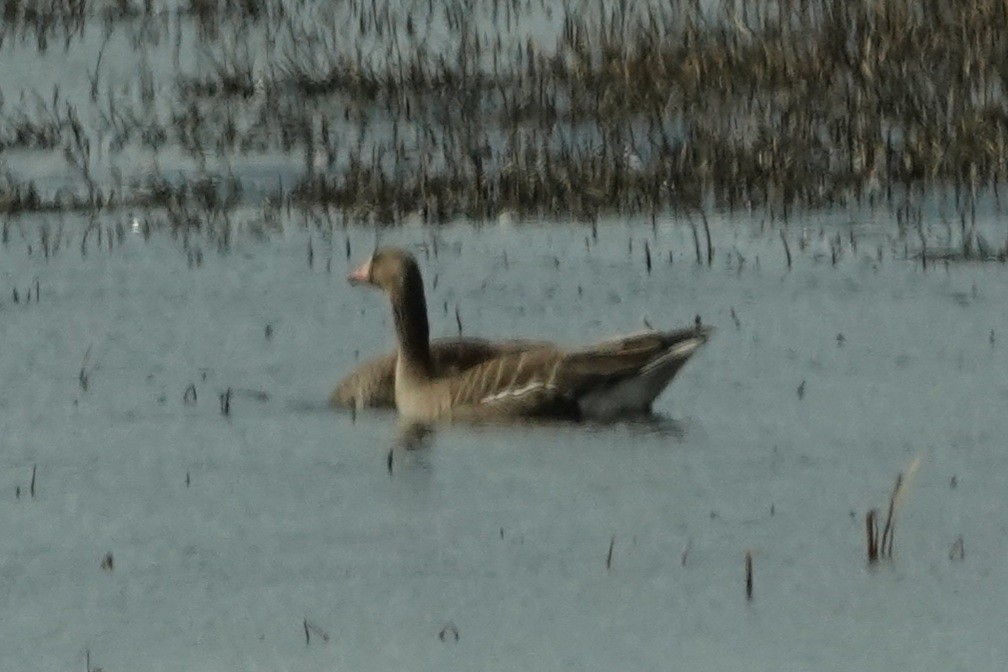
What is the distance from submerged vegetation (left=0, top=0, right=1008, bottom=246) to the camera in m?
12.1

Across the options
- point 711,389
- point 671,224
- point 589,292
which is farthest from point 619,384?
point 671,224

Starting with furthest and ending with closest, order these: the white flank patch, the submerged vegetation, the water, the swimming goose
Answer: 1. the submerged vegetation
2. the swimming goose
3. the white flank patch
4. the water

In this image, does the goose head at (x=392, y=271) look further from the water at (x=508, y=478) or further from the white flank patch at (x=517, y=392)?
the white flank patch at (x=517, y=392)

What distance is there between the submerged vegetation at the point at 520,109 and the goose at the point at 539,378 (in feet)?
11.9

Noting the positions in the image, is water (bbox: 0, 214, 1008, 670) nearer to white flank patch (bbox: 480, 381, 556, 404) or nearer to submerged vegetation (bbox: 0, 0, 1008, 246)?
white flank patch (bbox: 480, 381, 556, 404)

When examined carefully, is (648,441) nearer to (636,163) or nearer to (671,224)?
(671,224)

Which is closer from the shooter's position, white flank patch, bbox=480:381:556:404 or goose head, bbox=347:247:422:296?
white flank patch, bbox=480:381:556:404

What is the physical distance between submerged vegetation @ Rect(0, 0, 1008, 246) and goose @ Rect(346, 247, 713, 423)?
361 centimetres

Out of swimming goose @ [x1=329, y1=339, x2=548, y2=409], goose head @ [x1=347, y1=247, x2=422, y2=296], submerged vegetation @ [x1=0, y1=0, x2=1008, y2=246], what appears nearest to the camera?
swimming goose @ [x1=329, y1=339, x2=548, y2=409]

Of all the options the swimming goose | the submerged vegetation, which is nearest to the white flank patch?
the swimming goose

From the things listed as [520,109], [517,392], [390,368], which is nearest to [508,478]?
[517,392]

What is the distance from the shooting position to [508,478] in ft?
21.6

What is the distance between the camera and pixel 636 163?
12.7 metres

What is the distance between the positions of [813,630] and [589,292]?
5.02 metres
